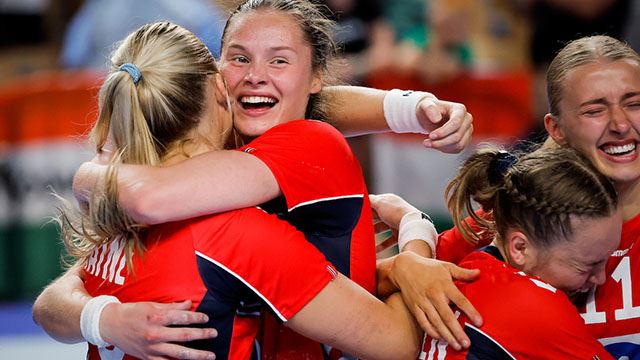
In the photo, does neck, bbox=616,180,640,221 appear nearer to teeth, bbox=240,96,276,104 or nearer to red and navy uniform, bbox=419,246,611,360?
red and navy uniform, bbox=419,246,611,360

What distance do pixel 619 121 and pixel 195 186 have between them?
4.02 ft

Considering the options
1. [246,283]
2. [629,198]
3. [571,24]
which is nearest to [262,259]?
[246,283]

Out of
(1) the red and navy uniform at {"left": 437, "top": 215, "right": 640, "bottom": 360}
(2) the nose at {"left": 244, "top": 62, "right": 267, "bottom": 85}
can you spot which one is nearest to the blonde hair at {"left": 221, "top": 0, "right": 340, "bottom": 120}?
(2) the nose at {"left": 244, "top": 62, "right": 267, "bottom": 85}

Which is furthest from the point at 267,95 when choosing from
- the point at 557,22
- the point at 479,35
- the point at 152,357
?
the point at 479,35

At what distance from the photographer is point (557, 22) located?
6.14 metres

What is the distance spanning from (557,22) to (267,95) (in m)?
3.66

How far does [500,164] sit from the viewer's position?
9.43 feet

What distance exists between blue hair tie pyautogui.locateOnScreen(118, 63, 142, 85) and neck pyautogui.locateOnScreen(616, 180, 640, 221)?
138cm

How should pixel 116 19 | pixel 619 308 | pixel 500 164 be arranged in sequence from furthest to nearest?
pixel 116 19 → pixel 500 164 → pixel 619 308

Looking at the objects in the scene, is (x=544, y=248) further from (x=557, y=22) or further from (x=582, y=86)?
(x=557, y=22)

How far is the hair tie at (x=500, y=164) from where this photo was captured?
9.34ft

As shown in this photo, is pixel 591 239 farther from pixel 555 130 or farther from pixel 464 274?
pixel 555 130

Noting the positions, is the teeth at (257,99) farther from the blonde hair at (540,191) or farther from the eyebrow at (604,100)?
the eyebrow at (604,100)

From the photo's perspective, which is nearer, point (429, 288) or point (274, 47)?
point (429, 288)
